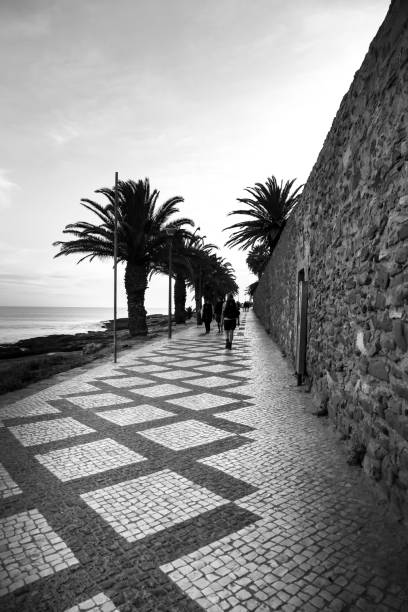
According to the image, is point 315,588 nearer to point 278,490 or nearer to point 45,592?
point 278,490

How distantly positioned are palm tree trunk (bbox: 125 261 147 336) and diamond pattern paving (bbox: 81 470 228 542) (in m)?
13.4

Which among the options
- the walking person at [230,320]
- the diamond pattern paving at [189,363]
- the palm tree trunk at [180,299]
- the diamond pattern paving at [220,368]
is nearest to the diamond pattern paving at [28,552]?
the diamond pattern paving at [220,368]

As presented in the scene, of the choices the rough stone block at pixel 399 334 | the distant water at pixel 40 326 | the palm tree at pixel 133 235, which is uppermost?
the palm tree at pixel 133 235

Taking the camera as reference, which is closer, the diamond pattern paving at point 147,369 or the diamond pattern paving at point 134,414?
the diamond pattern paving at point 134,414

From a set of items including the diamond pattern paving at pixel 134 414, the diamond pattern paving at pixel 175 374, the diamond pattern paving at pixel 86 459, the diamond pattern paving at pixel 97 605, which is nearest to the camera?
the diamond pattern paving at pixel 97 605

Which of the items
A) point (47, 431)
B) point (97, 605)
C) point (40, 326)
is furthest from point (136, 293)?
point (40, 326)

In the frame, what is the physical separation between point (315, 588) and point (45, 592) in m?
1.15

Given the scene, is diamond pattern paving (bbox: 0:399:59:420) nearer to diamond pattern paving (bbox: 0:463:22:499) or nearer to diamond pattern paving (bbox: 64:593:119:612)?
diamond pattern paving (bbox: 0:463:22:499)

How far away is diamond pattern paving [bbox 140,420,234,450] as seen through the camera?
3.35 m

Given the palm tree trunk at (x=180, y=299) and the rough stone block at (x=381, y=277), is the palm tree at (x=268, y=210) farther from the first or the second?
the rough stone block at (x=381, y=277)

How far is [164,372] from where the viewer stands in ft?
23.0

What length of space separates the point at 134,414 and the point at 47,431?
36.6 inches

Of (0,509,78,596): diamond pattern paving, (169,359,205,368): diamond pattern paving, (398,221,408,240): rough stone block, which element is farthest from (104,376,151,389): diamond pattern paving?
(398,221,408,240): rough stone block

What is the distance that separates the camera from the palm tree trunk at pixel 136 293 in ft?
51.5
